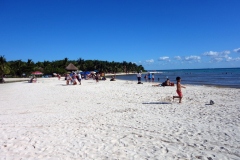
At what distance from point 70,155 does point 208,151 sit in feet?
9.63

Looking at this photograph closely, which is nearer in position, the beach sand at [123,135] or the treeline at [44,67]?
the beach sand at [123,135]

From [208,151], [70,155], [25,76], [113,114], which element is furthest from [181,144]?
[25,76]

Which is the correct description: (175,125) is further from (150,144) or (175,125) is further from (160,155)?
(160,155)

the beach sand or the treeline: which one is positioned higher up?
the treeline

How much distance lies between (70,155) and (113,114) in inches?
129

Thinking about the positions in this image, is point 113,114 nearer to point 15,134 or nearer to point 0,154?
point 15,134

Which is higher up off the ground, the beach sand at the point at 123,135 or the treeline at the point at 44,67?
the treeline at the point at 44,67

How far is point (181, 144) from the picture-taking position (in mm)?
3852

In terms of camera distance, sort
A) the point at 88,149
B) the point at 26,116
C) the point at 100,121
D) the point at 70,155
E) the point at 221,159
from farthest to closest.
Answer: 1. the point at 26,116
2. the point at 100,121
3. the point at 88,149
4. the point at 70,155
5. the point at 221,159

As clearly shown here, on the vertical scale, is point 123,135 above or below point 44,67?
below

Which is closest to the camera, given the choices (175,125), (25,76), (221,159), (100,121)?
(221,159)

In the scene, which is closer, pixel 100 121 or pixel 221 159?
pixel 221 159

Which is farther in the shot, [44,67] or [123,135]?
[44,67]

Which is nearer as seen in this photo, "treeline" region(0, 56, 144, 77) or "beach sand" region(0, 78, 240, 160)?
"beach sand" region(0, 78, 240, 160)
